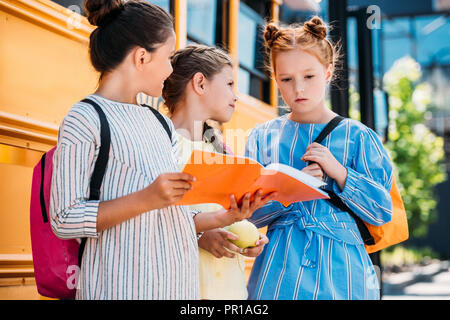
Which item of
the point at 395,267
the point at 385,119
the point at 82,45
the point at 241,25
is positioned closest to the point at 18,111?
the point at 82,45

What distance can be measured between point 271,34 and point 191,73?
0.96 ft

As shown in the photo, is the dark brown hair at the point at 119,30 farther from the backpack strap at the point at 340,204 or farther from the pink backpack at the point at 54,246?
the backpack strap at the point at 340,204

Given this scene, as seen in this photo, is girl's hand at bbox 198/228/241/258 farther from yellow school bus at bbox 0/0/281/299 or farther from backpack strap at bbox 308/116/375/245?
yellow school bus at bbox 0/0/281/299

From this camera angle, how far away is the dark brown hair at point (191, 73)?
6.18 feet

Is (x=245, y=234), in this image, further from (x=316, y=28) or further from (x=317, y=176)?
(x=316, y=28)

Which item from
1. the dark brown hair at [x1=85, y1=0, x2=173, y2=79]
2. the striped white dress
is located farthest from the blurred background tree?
the striped white dress

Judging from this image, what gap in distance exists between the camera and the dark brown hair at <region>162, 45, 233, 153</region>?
6.18 feet

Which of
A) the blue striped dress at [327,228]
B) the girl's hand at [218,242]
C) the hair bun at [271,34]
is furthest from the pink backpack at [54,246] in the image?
the hair bun at [271,34]

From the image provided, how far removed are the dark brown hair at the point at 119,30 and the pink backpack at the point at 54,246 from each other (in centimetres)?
17

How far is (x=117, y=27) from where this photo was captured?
1.43 m

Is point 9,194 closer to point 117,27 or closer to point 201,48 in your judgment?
point 117,27

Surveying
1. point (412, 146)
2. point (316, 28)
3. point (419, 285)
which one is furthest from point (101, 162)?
point (412, 146)

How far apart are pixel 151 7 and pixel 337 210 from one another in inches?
29.5

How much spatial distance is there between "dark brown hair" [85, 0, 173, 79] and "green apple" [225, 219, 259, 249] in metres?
0.53
